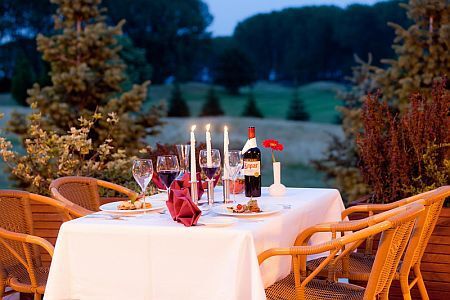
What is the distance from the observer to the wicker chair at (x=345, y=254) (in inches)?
117

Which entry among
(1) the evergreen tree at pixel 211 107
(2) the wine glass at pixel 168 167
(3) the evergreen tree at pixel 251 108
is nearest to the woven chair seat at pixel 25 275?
(2) the wine glass at pixel 168 167

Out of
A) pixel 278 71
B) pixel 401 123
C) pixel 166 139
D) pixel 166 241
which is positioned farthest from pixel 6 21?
pixel 166 241

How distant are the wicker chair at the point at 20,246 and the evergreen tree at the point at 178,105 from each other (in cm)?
1309

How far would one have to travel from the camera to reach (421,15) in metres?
8.88

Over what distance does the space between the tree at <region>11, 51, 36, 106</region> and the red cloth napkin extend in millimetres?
12440

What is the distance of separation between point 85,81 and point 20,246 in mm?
6481

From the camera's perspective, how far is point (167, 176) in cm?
346

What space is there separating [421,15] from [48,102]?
193 inches

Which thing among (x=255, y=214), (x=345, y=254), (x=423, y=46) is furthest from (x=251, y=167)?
(x=423, y=46)

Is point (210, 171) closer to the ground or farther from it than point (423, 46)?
closer to the ground

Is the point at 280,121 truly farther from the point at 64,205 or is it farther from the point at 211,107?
the point at 64,205

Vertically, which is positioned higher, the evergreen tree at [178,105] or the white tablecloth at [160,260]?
the evergreen tree at [178,105]

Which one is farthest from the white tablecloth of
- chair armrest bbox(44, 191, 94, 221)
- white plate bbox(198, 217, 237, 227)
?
chair armrest bbox(44, 191, 94, 221)

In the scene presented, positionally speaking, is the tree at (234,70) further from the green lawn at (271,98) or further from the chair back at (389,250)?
the chair back at (389,250)
